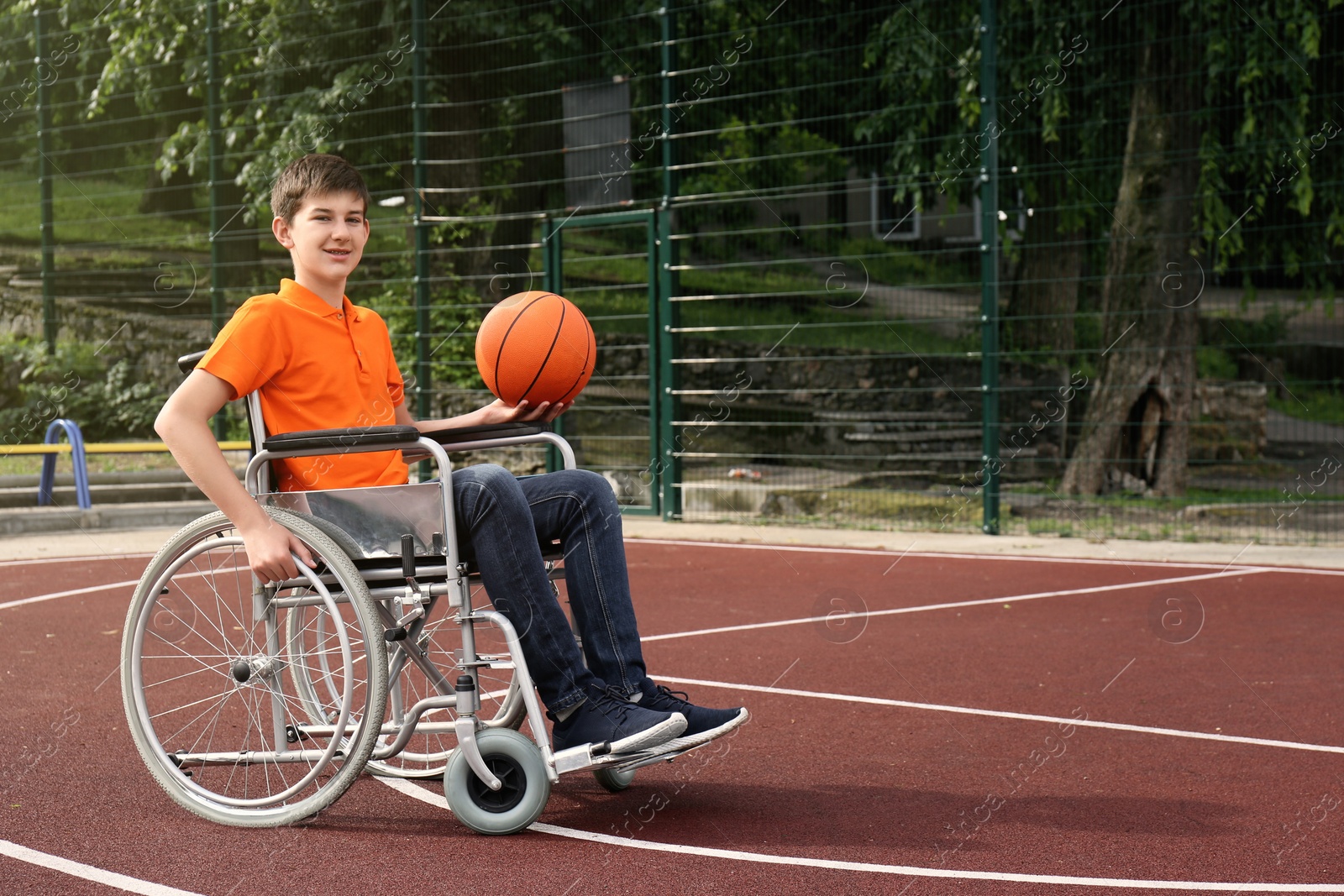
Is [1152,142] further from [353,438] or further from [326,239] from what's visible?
[353,438]

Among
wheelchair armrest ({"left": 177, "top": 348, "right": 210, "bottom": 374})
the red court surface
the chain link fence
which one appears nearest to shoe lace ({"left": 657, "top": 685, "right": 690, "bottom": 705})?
the red court surface

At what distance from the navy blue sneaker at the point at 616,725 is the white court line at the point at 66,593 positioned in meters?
4.72

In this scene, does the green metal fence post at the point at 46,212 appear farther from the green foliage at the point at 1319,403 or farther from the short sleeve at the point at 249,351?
the green foliage at the point at 1319,403

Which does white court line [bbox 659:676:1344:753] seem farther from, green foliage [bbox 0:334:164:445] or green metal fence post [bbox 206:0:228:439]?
green foliage [bbox 0:334:164:445]

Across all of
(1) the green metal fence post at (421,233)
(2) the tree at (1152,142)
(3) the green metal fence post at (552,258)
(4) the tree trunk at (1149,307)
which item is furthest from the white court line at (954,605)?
(1) the green metal fence post at (421,233)

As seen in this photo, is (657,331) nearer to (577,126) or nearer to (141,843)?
(577,126)

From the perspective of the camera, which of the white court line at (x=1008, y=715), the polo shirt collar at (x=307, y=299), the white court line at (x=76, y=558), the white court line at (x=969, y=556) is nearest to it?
the polo shirt collar at (x=307, y=299)

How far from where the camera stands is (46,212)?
47.6ft

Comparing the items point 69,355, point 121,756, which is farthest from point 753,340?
point 121,756

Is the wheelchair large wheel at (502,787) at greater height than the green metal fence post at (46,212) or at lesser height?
lesser

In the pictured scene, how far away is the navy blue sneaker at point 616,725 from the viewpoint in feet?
11.1

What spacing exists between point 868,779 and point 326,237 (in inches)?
78.9

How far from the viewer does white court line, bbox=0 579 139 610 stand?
7.30 meters

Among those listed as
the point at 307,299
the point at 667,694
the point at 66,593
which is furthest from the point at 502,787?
the point at 66,593
